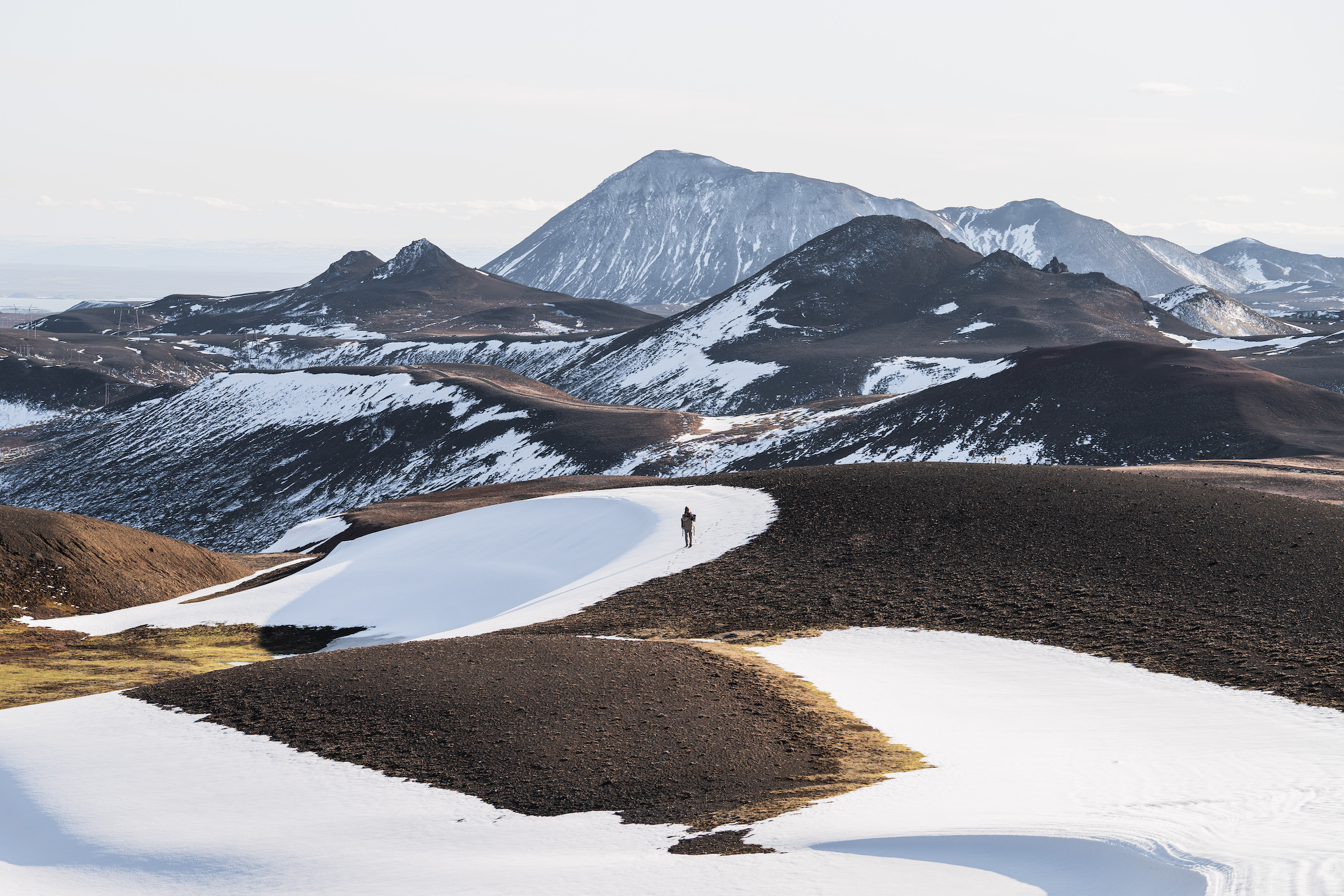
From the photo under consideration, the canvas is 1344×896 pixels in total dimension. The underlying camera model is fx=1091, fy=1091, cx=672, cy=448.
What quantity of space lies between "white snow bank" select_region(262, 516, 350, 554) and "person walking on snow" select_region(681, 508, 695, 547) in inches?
1824

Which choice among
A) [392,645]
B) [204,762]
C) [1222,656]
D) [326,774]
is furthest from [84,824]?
[1222,656]

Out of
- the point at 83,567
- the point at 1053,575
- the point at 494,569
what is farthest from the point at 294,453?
the point at 1053,575

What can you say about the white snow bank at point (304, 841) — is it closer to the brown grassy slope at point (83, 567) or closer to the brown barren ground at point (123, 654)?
the brown barren ground at point (123, 654)

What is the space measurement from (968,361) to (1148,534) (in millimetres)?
140874

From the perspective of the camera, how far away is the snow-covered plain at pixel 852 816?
45.6 feet

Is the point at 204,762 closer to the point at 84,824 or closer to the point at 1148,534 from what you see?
the point at 84,824

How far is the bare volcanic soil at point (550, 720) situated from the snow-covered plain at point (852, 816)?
32.1 inches

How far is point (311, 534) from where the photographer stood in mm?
87562

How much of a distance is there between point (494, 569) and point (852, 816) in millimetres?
30737

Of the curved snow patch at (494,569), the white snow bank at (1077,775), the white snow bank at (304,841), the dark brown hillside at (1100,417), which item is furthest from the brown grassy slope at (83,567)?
→ the dark brown hillside at (1100,417)

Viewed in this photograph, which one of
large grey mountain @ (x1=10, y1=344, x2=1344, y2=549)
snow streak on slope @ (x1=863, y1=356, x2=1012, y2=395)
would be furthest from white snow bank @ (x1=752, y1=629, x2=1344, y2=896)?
snow streak on slope @ (x1=863, y1=356, x2=1012, y2=395)

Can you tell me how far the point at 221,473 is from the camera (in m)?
149

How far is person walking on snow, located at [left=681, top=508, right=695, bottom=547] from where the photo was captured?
41.7 metres

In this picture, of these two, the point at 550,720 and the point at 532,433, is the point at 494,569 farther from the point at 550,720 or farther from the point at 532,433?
Result: the point at 532,433
